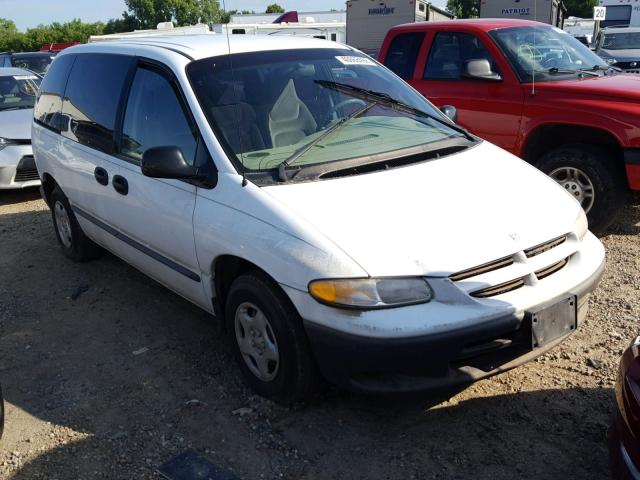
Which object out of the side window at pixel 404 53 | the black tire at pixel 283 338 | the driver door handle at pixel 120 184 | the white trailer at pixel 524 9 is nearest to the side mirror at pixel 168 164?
the black tire at pixel 283 338

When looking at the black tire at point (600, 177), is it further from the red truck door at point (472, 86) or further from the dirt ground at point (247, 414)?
the dirt ground at point (247, 414)

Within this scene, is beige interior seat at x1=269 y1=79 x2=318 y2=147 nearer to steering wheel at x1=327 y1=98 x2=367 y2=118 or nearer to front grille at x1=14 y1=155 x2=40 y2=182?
steering wheel at x1=327 y1=98 x2=367 y2=118

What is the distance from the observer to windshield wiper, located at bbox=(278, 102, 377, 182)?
3155 mm

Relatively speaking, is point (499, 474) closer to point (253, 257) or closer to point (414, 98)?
point (253, 257)

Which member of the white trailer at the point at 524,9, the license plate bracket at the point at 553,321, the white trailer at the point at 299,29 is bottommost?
the license plate bracket at the point at 553,321

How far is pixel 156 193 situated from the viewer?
367 cm

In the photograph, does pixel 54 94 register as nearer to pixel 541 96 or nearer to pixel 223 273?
pixel 223 273

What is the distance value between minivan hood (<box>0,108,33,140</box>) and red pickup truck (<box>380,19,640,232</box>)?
478 centimetres

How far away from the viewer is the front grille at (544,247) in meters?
2.89

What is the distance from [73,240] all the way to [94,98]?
1419 millimetres

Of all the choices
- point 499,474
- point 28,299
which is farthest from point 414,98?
point 28,299

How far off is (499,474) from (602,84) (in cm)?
403

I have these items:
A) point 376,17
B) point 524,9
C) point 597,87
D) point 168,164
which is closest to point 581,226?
point 168,164

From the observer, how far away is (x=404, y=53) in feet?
22.6
